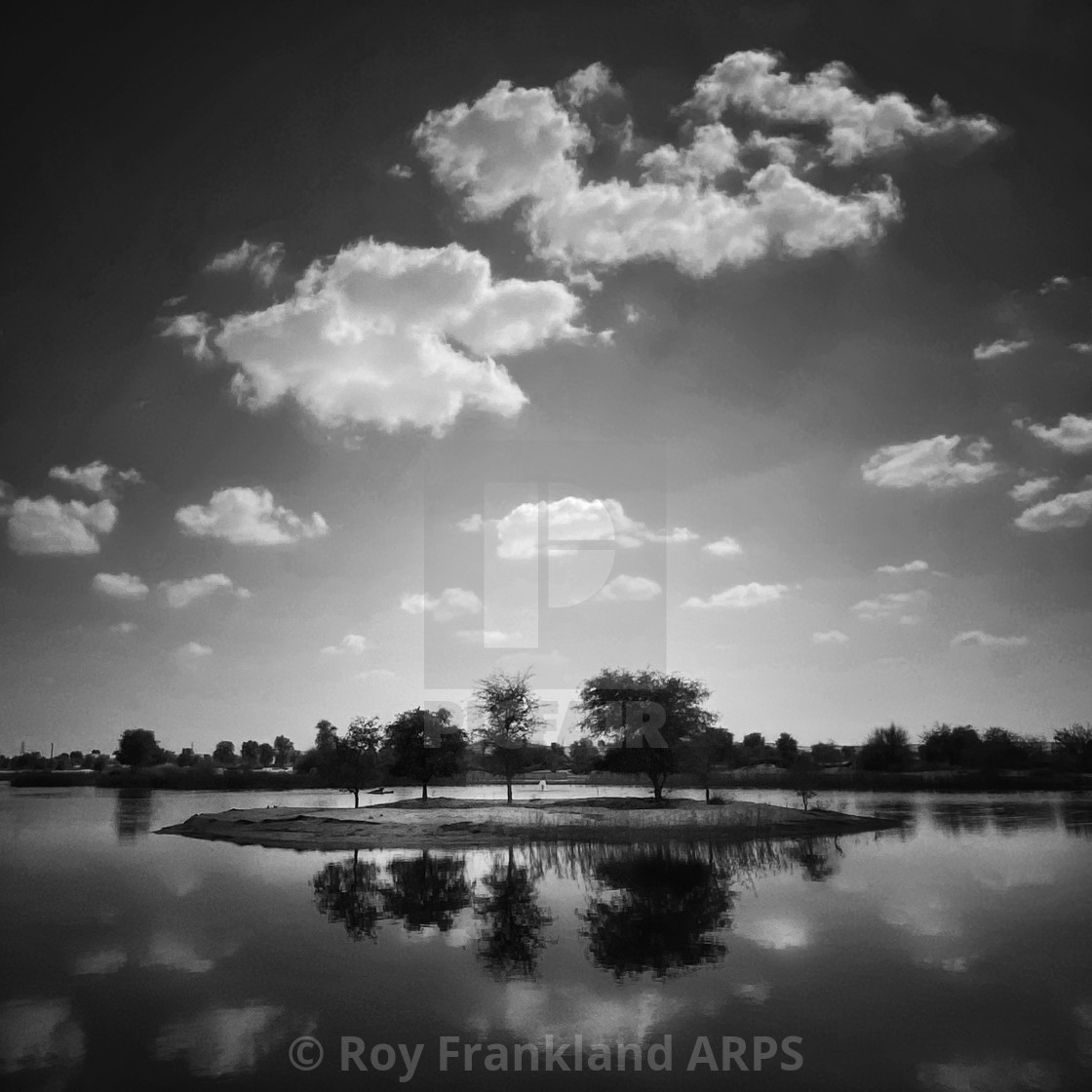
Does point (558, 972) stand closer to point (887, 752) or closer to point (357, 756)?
point (357, 756)

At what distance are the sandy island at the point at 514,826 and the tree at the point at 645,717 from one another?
6.17m

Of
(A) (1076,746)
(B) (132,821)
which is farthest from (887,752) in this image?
(B) (132,821)

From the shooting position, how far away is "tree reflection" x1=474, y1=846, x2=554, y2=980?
16.8m

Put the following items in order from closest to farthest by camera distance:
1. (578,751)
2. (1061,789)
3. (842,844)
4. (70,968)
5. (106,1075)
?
1. (106,1075)
2. (70,968)
3. (842,844)
4. (1061,789)
5. (578,751)

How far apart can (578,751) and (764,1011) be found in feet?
538

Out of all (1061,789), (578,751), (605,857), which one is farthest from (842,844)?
(578,751)

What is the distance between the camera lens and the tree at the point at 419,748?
74.6 meters

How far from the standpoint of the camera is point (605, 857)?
118 ft

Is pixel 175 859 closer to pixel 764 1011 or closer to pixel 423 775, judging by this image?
pixel 764 1011

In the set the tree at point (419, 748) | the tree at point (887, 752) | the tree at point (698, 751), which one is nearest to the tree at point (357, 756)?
the tree at point (419, 748)

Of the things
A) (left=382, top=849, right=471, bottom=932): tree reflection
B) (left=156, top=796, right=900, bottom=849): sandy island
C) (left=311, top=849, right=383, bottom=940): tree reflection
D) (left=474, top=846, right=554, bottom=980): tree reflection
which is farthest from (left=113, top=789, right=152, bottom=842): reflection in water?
(left=474, top=846, right=554, bottom=980): tree reflection

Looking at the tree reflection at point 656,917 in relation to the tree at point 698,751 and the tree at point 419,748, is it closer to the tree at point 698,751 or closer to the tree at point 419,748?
the tree at point 698,751

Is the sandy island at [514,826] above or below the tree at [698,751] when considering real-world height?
below

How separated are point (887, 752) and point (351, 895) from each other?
493 feet
